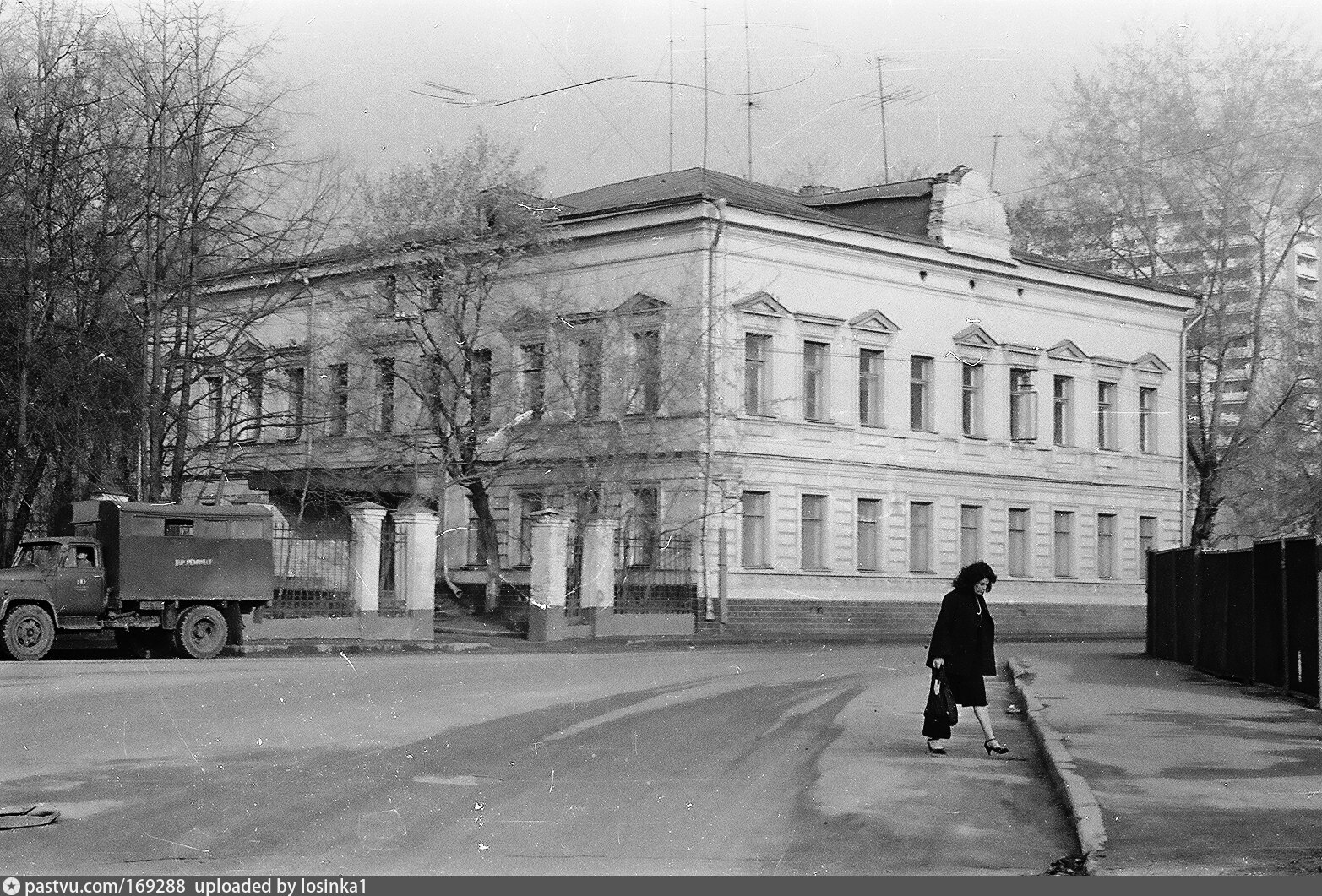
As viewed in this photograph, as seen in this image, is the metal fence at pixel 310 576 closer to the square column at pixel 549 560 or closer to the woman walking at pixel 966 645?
the square column at pixel 549 560

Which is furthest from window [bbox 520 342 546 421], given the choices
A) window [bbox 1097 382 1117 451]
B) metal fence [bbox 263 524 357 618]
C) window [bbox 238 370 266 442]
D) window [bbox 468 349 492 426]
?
window [bbox 1097 382 1117 451]

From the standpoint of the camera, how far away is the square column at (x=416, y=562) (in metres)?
36.2

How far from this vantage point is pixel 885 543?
1943 inches

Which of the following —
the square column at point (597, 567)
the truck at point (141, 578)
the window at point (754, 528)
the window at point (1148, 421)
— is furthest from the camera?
the window at point (1148, 421)

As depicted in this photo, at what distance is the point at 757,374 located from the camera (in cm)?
4634

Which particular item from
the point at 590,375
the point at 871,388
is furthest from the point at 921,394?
the point at 590,375

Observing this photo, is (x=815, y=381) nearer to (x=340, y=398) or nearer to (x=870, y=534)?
(x=870, y=534)

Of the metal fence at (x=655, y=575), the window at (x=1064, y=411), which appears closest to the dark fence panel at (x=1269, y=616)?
the metal fence at (x=655, y=575)

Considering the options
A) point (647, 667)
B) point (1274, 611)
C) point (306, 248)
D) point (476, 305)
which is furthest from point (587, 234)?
point (1274, 611)

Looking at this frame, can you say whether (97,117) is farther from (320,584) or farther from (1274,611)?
(1274,611)

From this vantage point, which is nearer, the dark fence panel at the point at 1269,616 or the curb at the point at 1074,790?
the curb at the point at 1074,790

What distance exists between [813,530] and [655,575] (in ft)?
21.6

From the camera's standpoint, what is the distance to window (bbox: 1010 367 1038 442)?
53688mm

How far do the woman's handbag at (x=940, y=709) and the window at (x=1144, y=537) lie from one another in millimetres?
43645
